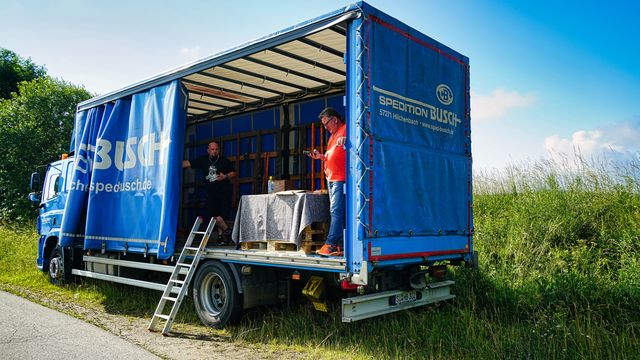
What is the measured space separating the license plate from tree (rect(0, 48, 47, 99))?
30.0m

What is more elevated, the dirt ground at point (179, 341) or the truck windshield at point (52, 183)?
the truck windshield at point (52, 183)

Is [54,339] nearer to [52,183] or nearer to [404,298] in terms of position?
[404,298]

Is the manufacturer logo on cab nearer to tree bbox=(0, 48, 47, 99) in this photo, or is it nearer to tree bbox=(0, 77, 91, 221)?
tree bbox=(0, 77, 91, 221)

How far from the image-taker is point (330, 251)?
567cm

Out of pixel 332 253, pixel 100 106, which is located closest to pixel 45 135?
pixel 100 106

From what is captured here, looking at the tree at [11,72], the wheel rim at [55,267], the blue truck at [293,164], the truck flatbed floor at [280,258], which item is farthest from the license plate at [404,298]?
the tree at [11,72]

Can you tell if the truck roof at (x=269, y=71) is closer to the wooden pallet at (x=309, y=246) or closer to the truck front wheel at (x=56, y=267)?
the wooden pallet at (x=309, y=246)

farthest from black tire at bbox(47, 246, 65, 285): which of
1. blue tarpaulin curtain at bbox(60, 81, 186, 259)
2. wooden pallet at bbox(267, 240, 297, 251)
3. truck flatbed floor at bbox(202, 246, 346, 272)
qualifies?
wooden pallet at bbox(267, 240, 297, 251)

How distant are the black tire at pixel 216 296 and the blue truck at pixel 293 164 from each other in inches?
0.8

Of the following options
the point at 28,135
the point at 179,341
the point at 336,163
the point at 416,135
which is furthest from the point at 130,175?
the point at 28,135

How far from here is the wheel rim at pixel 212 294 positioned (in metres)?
6.93

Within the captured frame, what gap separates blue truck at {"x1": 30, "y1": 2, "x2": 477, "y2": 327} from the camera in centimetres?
536

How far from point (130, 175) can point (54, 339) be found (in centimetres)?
303

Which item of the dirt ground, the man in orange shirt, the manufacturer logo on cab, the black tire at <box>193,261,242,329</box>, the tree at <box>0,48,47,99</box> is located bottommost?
the dirt ground
